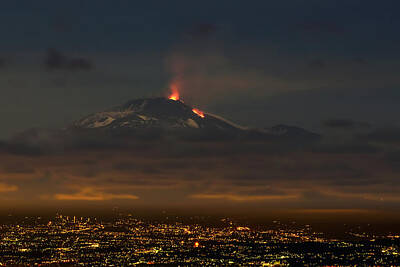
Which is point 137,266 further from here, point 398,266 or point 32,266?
point 398,266

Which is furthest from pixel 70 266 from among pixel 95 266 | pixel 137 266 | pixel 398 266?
pixel 398 266

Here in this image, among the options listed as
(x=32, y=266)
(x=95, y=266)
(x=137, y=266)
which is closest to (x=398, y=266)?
(x=137, y=266)

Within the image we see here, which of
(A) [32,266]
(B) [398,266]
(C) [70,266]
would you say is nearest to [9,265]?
(A) [32,266]

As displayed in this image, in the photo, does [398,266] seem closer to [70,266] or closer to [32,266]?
[70,266]

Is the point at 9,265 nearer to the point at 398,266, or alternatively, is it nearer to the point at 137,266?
the point at 137,266

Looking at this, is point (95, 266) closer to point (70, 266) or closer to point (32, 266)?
point (70, 266)

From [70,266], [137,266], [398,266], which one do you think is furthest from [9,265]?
[398,266]
